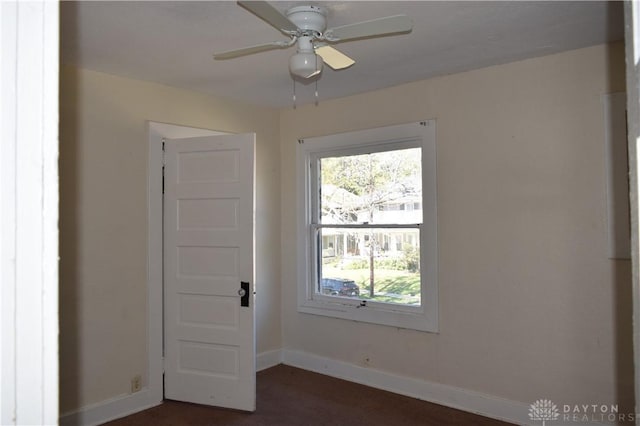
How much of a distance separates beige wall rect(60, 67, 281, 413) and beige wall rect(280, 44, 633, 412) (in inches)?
79.1

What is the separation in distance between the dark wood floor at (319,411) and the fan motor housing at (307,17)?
105 inches

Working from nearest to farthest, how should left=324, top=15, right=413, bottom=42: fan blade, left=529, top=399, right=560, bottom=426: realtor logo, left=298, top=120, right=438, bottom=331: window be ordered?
1. left=324, top=15, right=413, bottom=42: fan blade
2. left=529, top=399, right=560, bottom=426: realtor logo
3. left=298, top=120, right=438, bottom=331: window

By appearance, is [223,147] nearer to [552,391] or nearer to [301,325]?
[301,325]

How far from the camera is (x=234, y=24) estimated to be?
257 cm

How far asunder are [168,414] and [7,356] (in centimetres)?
331

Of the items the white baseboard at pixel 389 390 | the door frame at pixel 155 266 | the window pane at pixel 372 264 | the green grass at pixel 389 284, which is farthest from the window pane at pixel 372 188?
the door frame at pixel 155 266

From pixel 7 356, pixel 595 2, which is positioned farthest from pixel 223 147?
pixel 7 356

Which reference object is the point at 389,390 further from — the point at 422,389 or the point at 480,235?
the point at 480,235

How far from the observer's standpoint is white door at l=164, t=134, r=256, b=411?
140 inches

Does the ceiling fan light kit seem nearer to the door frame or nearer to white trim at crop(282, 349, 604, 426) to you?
the door frame

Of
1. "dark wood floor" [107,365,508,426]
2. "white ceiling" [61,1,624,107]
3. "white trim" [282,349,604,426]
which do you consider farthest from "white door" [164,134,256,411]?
"white trim" [282,349,604,426]
